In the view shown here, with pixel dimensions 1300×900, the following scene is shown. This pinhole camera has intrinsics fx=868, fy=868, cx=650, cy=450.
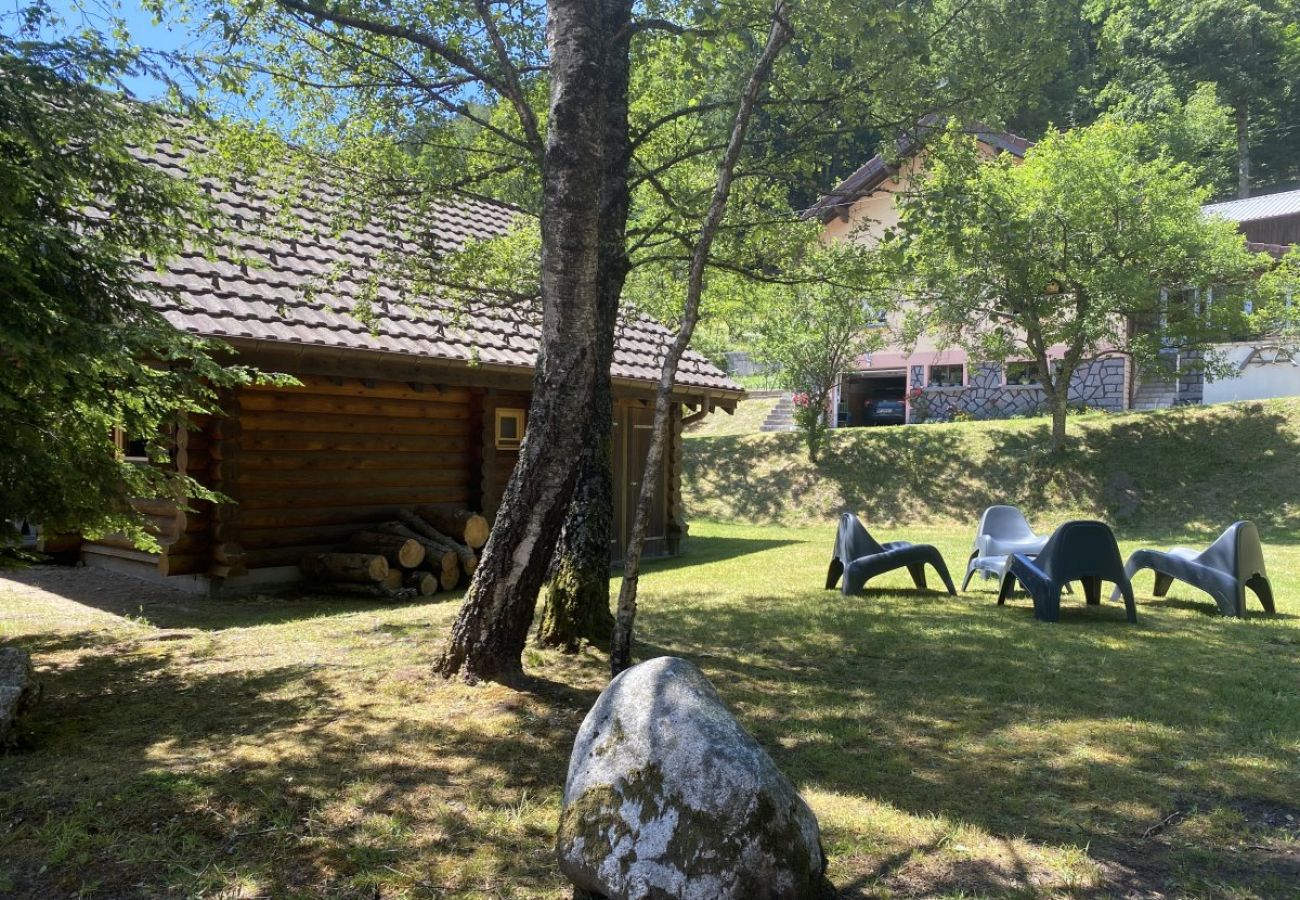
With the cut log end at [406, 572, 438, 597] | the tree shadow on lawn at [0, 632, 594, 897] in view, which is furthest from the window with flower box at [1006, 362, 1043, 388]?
the tree shadow on lawn at [0, 632, 594, 897]

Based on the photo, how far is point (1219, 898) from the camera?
3.08 metres

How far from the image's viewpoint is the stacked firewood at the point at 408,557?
9039 mm

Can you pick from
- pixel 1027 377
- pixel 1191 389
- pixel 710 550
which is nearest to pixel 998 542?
pixel 710 550

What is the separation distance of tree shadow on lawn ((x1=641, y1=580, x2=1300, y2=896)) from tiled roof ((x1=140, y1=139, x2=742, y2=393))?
3.82m

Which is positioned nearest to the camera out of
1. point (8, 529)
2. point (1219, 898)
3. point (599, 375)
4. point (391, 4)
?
point (1219, 898)

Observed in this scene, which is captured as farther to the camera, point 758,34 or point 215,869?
point 758,34

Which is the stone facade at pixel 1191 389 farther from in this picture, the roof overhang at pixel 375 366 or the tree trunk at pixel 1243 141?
the tree trunk at pixel 1243 141

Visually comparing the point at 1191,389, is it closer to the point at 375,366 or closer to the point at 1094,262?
the point at 1094,262

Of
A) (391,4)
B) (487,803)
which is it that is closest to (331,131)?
(391,4)

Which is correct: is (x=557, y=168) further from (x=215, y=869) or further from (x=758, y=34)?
(x=215, y=869)

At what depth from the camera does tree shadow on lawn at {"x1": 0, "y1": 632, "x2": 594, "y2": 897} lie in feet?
10.4

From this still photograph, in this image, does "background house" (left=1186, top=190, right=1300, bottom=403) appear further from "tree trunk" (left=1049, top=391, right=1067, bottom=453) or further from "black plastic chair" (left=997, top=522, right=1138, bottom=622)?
"black plastic chair" (left=997, top=522, right=1138, bottom=622)

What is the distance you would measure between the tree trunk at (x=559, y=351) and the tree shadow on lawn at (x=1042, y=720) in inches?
63.6

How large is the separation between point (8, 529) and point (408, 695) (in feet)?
8.25
